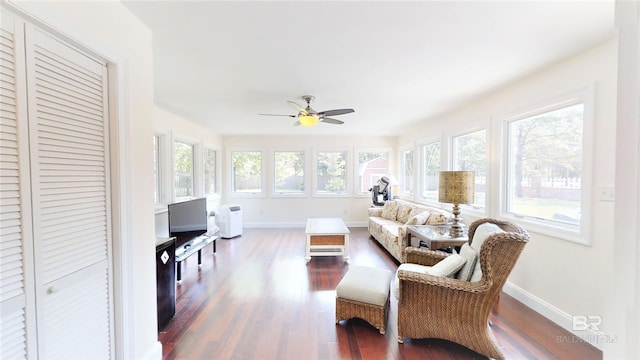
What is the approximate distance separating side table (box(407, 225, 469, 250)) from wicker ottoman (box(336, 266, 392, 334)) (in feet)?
2.56

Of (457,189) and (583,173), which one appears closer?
(583,173)

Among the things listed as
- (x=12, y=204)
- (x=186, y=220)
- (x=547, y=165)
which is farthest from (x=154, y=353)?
(x=547, y=165)

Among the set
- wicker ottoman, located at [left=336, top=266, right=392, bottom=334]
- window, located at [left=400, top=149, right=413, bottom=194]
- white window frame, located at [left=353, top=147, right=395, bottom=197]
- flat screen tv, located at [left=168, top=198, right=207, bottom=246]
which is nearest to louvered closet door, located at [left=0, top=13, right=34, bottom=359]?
wicker ottoman, located at [left=336, top=266, right=392, bottom=334]

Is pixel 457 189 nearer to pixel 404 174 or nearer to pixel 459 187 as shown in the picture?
pixel 459 187

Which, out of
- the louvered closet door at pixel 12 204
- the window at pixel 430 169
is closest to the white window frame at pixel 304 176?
the window at pixel 430 169

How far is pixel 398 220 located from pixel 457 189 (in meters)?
2.16

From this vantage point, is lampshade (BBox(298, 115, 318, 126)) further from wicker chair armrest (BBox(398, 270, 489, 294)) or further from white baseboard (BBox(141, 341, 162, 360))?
white baseboard (BBox(141, 341, 162, 360))

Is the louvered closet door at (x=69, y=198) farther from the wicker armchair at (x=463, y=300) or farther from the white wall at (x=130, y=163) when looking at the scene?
the wicker armchair at (x=463, y=300)

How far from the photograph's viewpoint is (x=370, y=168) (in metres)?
6.87

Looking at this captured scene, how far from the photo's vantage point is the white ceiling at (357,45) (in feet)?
5.46

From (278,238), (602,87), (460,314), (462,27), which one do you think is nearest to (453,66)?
(462,27)

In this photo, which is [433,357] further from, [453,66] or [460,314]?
[453,66]

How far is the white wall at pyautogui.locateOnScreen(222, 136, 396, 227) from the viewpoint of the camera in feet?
22.0

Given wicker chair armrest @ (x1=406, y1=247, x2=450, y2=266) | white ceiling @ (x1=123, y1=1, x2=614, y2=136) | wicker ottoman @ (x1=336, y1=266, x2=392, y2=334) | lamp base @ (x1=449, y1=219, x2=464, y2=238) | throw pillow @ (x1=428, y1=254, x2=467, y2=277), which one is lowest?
wicker ottoman @ (x1=336, y1=266, x2=392, y2=334)
